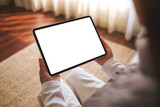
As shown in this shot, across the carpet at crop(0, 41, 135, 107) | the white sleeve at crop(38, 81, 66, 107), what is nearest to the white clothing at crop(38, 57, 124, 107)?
the white sleeve at crop(38, 81, 66, 107)

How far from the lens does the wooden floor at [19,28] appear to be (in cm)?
178

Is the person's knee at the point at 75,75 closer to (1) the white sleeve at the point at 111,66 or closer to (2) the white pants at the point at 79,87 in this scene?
(2) the white pants at the point at 79,87

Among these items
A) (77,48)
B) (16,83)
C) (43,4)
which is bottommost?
(16,83)

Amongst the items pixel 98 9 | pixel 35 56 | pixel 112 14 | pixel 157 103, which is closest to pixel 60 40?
pixel 157 103

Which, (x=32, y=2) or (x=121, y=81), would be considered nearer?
(x=121, y=81)

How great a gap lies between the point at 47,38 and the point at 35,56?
2.78 feet

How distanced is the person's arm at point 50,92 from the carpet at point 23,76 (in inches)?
22.8

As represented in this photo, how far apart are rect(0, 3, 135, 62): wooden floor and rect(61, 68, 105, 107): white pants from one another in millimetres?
1012

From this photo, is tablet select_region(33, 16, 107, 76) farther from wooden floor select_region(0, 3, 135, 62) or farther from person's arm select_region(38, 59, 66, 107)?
wooden floor select_region(0, 3, 135, 62)

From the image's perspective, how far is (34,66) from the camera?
1.53 metres

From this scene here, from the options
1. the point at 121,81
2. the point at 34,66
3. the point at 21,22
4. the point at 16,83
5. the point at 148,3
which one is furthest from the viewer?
the point at 21,22

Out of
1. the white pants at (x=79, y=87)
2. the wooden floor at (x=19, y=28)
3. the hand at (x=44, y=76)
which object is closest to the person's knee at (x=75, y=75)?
the white pants at (x=79, y=87)

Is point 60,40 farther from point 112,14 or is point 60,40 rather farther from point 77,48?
point 112,14

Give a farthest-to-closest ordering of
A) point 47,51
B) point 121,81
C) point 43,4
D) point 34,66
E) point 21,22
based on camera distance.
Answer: point 43,4, point 21,22, point 34,66, point 47,51, point 121,81
